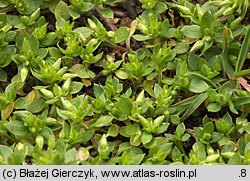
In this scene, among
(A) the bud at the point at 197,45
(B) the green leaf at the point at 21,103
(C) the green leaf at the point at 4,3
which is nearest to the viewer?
(B) the green leaf at the point at 21,103

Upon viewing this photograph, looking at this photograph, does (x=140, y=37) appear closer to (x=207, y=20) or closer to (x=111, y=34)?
(x=111, y=34)

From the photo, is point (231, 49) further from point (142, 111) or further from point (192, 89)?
point (142, 111)

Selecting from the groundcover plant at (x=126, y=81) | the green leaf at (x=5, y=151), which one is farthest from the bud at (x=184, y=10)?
the green leaf at (x=5, y=151)

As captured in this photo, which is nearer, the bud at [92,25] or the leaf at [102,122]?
the leaf at [102,122]

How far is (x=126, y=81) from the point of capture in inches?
98.0

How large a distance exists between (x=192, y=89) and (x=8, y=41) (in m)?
0.77

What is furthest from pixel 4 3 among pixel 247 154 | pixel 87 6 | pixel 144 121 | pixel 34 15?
pixel 247 154

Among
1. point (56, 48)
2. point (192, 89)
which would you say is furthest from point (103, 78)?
point (192, 89)

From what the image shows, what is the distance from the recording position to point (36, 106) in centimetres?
232

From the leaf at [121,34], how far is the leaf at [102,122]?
1.28 ft

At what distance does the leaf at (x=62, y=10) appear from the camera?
2.56m

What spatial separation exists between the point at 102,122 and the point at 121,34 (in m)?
0.44

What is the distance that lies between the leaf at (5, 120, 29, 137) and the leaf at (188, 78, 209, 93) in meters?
0.65

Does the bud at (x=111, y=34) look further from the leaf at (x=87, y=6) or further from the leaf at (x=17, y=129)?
the leaf at (x=17, y=129)
